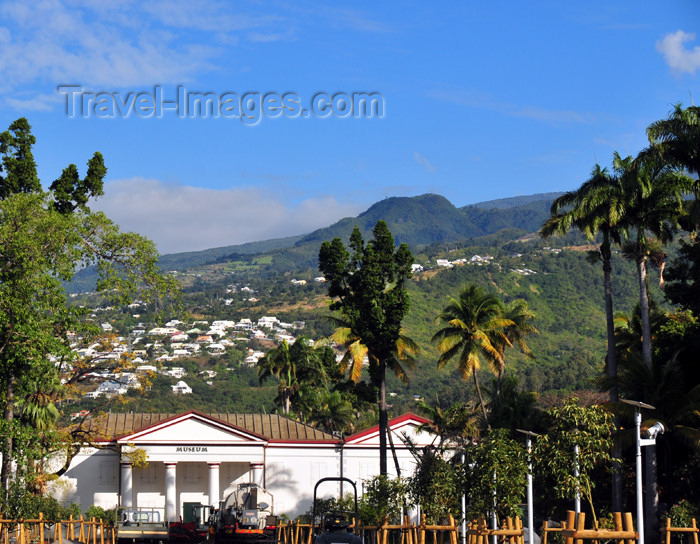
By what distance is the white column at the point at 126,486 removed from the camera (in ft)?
184

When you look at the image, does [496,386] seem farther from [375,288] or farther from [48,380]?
[48,380]

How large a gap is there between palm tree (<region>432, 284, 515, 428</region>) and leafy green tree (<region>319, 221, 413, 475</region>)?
4041mm

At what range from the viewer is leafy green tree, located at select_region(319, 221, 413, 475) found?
5347cm

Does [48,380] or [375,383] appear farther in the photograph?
[375,383]

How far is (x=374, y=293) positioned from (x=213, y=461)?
15.5m

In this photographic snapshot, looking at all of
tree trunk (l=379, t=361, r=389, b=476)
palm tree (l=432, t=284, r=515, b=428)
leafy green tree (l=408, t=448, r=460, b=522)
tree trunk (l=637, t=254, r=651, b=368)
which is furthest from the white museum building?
leafy green tree (l=408, t=448, r=460, b=522)

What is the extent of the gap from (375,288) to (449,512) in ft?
77.5

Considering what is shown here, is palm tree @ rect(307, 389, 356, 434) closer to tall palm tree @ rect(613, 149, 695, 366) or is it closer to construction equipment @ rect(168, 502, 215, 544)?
construction equipment @ rect(168, 502, 215, 544)

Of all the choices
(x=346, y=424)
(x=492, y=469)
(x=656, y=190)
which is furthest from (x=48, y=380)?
(x=346, y=424)

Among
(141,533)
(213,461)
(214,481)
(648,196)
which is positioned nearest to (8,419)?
(141,533)

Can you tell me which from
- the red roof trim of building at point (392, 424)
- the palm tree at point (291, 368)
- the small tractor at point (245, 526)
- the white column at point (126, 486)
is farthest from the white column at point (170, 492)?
the palm tree at point (291, 368)

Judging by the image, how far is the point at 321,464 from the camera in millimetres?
60125

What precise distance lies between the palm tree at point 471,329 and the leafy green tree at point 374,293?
13.3 ft

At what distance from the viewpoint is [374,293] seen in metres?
53.7
